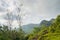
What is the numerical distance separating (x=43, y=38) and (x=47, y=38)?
3512 millimetres

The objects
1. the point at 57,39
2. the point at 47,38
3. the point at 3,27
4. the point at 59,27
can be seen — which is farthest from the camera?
the point at 3,27

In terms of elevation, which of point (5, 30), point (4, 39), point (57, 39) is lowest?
point (57, 39)

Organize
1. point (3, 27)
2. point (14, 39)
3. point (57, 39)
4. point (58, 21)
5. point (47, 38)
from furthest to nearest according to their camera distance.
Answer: point (3, 27) < point (14, 39) < point (58, 21) < point (47, 38) < point (57, 39)

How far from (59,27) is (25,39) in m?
27.9

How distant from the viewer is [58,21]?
76500 mm

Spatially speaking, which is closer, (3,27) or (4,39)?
(4,39)

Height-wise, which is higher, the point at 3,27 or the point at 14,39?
the point at 3,27

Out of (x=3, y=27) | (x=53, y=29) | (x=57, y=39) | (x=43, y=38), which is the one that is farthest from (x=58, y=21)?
(x=3, y=27)

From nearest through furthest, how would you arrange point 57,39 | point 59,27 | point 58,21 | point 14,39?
point 57,39
point 59,27
point 58,21
point 14,39

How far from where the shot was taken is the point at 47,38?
54.7 m

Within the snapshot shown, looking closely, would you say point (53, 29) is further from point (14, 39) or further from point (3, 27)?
point (3, 27)

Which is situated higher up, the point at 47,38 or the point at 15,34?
the point at 15,34

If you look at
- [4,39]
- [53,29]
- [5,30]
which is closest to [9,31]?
[5,30]

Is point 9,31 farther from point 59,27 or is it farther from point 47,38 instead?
point 47,38
